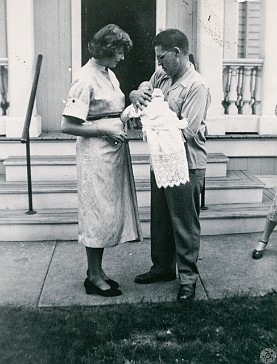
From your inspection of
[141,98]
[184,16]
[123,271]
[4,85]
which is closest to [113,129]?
[141,98]

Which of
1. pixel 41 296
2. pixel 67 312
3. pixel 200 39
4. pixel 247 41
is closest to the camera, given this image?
pixel 67 312

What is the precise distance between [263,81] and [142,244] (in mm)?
3049

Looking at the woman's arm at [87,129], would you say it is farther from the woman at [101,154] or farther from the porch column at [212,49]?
the porch column at [212,49]

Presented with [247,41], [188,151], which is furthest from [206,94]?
[247,41]

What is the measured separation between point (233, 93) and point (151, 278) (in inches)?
146

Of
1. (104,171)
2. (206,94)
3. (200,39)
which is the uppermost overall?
(200,39)

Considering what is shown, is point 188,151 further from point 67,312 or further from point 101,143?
point 67,312

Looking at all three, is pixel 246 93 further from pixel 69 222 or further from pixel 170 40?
pixel 170 40

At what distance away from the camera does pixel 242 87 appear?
25.0 feet

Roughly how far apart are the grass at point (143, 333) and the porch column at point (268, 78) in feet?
11.6

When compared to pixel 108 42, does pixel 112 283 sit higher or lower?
lower

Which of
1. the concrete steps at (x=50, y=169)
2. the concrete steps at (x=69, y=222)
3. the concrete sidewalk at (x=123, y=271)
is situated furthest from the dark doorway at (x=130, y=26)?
the concrete sidewalk at (x=123, y=271)

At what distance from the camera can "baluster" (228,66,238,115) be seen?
7.53 metres

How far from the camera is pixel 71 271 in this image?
4883mm
